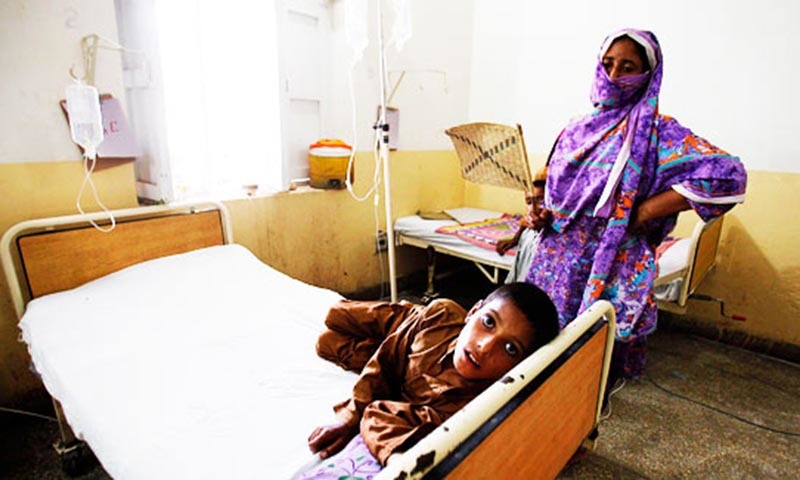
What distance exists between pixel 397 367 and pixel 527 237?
1.39 metres

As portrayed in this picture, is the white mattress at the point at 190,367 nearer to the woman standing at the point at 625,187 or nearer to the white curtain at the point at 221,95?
the white curtain at the point at 221,95

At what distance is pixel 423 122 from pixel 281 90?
1.37 meters

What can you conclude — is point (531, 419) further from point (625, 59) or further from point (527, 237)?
point (527, 237)

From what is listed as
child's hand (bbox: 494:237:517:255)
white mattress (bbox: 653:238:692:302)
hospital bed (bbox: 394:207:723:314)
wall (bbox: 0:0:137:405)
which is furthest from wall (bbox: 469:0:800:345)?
wall (bbox: 0:0:137:405)

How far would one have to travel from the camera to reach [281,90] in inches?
97.5

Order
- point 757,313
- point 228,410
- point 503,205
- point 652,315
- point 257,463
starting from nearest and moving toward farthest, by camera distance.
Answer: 1. point 257,463
2. point 228,410
3. point 652,315
4. point 757,313
5. point 503,205

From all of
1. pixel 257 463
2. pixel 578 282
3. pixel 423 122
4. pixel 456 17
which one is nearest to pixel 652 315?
pixel 578 282

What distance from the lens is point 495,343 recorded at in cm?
90

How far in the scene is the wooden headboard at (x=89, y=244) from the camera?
1596 millimetres

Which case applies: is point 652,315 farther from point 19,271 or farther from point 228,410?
point 19,271

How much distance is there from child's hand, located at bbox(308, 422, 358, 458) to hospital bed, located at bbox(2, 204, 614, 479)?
0.04 m

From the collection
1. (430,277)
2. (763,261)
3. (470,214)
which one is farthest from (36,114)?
(763,261)

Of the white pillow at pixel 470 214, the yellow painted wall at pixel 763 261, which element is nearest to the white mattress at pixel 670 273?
the yellow painted wall at pixel 763 261

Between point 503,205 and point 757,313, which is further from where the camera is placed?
point 503,205
